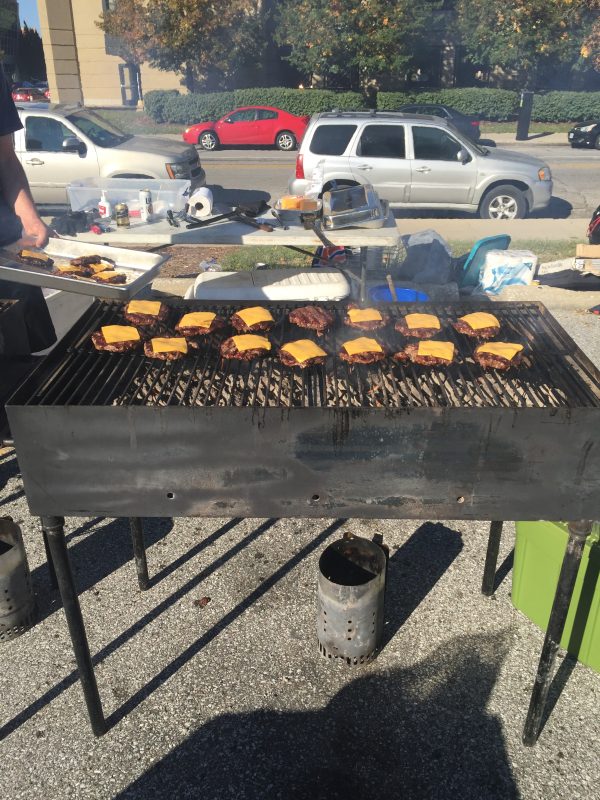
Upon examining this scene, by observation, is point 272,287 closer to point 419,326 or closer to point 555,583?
point 419,326

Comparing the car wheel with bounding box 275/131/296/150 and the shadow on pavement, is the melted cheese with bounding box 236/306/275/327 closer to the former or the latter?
the shadow on pavement

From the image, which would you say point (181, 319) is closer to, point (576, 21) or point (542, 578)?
point (542, 578)

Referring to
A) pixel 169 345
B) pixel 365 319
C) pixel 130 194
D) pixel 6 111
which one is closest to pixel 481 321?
pixel 365 319

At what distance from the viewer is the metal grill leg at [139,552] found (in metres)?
3.27

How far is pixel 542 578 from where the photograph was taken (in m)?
3.00

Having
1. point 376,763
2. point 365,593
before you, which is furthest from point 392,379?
point 376,763

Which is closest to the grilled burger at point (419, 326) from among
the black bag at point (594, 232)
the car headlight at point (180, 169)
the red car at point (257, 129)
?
the black bag at point (594, 232)

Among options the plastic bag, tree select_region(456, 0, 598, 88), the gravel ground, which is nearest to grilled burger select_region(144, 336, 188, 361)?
the gravel ground

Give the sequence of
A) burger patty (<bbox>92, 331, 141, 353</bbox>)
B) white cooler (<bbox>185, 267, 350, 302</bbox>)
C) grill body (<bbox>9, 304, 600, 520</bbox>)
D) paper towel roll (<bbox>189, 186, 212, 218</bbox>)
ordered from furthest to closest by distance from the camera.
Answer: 1. paper towel roll (<bbox>189, 186, 212, 218</bbox>)
2. white cooler (<bbox>185, 267, 350, 302</bbox>)
3. burger patty (<bbox>92, 331, 141, 353</bbox>)
4. grill body (<bbox>9, 304, 600, 520</bbox>)

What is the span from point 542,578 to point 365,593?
3.12 feet

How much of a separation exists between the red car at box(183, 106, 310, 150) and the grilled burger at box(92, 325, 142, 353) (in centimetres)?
2021

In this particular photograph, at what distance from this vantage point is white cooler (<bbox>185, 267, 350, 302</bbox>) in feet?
16.5

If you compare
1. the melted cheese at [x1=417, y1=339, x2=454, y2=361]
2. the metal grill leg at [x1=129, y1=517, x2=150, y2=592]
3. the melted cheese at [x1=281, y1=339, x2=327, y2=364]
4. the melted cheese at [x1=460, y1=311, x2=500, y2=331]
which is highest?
the melted cheese at [x1=460, y1=311, x2=500, y2=331]

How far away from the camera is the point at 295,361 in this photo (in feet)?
8.21
